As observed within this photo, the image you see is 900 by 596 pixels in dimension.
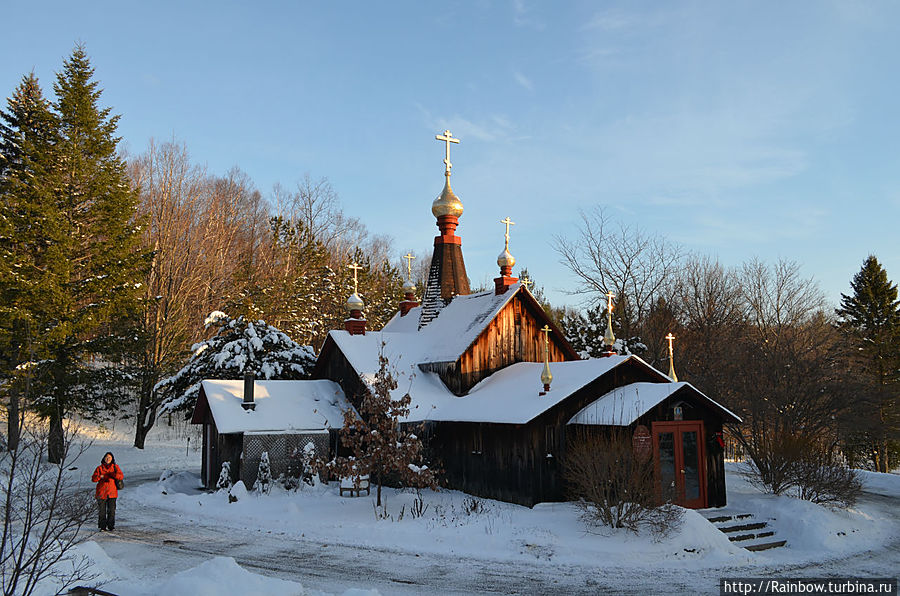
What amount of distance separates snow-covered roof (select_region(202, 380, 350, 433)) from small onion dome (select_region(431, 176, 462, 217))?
8.25m

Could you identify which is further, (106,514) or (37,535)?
(106,514)

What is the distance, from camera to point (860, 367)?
37.4m

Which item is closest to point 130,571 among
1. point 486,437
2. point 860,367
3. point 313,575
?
point 313,575

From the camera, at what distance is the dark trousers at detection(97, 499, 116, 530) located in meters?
14.0

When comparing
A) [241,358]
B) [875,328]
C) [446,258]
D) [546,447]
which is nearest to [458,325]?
[446,258]

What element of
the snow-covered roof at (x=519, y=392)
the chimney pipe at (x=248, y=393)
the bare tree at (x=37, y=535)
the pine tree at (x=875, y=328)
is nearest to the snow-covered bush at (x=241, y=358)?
the chimney pipe at (x=248, y=393)

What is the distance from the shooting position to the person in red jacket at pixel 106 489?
13.9 metres

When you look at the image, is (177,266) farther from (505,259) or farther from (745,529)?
(745,529)

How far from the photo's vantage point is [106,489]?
14.1m

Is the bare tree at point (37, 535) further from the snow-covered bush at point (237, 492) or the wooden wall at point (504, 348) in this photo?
the wooden wall at point (504, 348)

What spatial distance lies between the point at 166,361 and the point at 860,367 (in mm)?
38169

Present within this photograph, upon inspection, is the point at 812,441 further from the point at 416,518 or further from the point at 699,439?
the point at 416,518

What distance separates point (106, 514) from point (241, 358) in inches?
476

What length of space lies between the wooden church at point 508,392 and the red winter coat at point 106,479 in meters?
7.25
